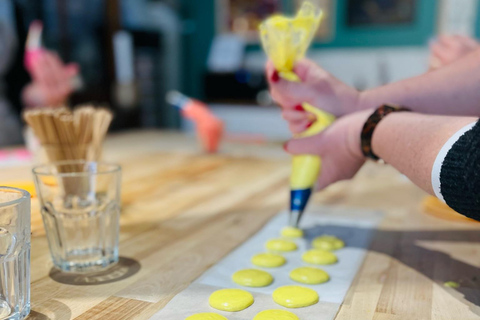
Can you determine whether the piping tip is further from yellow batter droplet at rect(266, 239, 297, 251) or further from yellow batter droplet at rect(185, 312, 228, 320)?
yellow batter droplet at rect(185, 312, 228, 320)

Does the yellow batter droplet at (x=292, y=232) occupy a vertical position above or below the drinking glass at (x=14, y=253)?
below

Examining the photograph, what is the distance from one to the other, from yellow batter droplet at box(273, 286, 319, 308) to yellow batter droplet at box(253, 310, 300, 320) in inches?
1.0

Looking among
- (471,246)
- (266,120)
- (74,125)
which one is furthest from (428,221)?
(266,120)

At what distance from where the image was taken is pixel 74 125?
887 millimetres

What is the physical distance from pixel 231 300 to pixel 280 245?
0.22m

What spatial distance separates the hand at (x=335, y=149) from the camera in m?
0.73

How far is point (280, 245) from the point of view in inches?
28.8

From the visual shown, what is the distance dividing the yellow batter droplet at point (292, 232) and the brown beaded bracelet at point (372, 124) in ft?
0.68

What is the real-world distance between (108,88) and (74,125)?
2960 millimetres

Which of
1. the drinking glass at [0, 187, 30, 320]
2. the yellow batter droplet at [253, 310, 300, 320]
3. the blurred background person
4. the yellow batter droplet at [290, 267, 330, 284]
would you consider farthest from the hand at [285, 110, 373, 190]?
the blurred background person

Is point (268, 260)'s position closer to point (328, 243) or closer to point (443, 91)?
point (328, 243)

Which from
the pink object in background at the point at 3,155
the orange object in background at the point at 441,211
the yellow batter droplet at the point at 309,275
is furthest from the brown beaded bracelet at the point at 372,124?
the pink object in background at the point at 3,155

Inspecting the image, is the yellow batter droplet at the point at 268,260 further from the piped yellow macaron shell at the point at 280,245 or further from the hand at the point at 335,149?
the hand at the point at 335,149

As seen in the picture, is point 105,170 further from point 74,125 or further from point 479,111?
point 479,111
